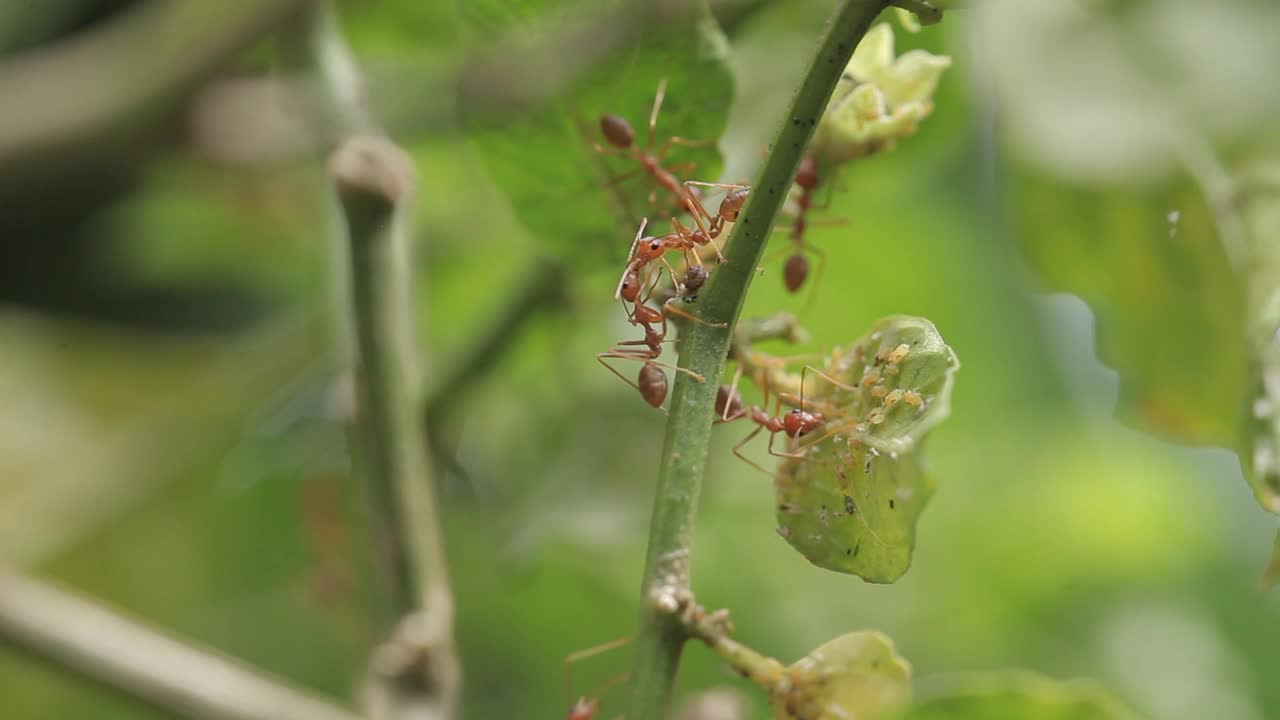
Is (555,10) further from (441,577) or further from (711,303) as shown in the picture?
(441,577)

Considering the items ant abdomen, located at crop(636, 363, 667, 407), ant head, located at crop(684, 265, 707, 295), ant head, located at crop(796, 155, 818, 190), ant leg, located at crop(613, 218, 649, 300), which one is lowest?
ant abdomen, located at crop(636, 363, 667, 407)

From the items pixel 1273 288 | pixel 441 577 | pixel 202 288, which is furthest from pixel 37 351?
pixel 1273 288

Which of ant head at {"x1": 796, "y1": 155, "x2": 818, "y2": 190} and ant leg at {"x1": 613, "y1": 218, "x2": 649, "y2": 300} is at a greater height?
ant head at {"x1": 796, "y1": 155, "x2": 818, "y2": 190}

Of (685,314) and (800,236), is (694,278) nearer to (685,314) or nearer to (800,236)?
(685,314)

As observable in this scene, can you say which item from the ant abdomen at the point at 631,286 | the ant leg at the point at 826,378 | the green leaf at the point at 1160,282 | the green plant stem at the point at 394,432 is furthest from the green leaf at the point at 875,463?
the green leaf at the point at 1160,282

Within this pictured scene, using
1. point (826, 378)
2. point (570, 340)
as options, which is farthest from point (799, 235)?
point (570, 340)

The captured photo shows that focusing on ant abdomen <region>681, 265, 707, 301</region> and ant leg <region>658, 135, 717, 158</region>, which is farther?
ant leg <region>658, 135, 717, 158</region>

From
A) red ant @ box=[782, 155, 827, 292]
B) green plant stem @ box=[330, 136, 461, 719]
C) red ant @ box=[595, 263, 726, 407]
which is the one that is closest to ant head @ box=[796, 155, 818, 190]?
red ant @ box=[782, 155, 827, 292]

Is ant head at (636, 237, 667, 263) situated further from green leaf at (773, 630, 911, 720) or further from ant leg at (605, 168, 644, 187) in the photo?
green leaf at (773, 630, 911, 720)
